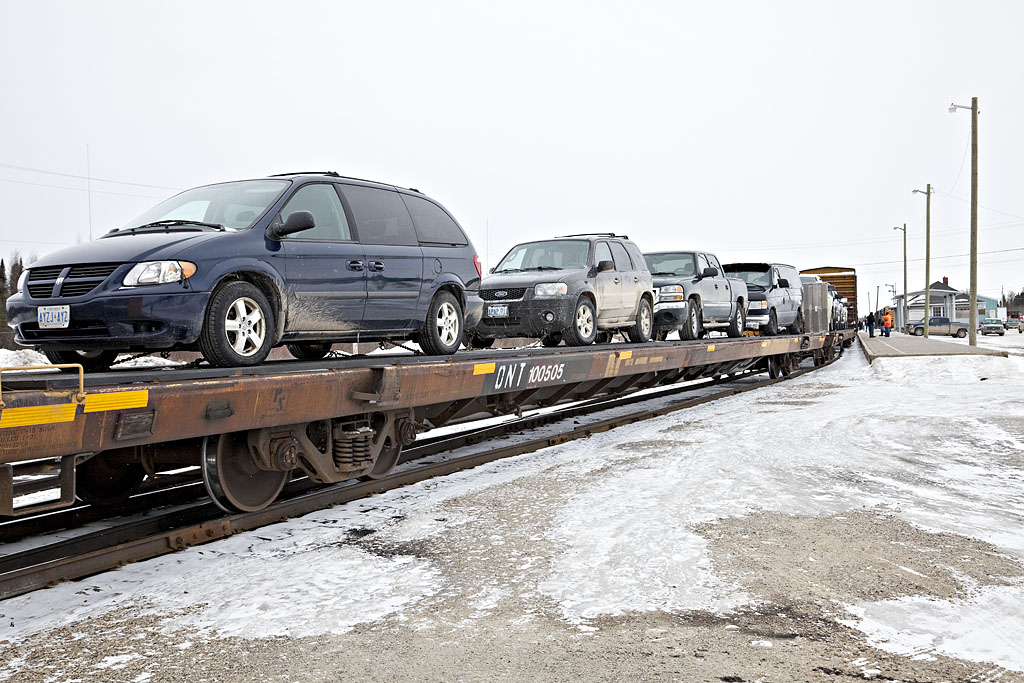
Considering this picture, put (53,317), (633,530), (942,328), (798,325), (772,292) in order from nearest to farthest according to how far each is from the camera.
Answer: (53,317), (633,530), (772,292), (798,325), (942,328)

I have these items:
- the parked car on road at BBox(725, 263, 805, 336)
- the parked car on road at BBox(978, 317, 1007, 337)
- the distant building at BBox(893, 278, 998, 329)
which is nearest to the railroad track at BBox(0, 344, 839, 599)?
the parked car on road at BBox(725, 263, 805, 336)

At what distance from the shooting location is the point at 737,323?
1736 cm

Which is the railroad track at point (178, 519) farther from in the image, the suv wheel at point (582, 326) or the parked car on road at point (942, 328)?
the parked car on road at point (942, 328)

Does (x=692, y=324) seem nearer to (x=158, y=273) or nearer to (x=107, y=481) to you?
(x=107, y=481)

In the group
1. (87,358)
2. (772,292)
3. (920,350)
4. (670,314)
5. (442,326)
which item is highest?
(772,292)

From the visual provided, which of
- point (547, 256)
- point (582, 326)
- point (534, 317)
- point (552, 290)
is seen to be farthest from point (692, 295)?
point (534, 317)

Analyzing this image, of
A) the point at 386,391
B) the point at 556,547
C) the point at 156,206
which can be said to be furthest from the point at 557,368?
the point at 156,206

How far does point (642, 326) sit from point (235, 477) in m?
7.97

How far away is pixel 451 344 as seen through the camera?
26.3 feet

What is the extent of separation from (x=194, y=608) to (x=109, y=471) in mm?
2085

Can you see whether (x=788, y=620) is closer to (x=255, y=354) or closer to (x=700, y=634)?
(x=700, y=634)

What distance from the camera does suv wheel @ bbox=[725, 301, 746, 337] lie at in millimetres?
17156

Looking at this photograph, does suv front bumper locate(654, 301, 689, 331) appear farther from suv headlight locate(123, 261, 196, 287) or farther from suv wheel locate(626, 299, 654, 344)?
suv headlight locate(123, 261, 196, 287)

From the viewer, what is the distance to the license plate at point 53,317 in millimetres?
5062
